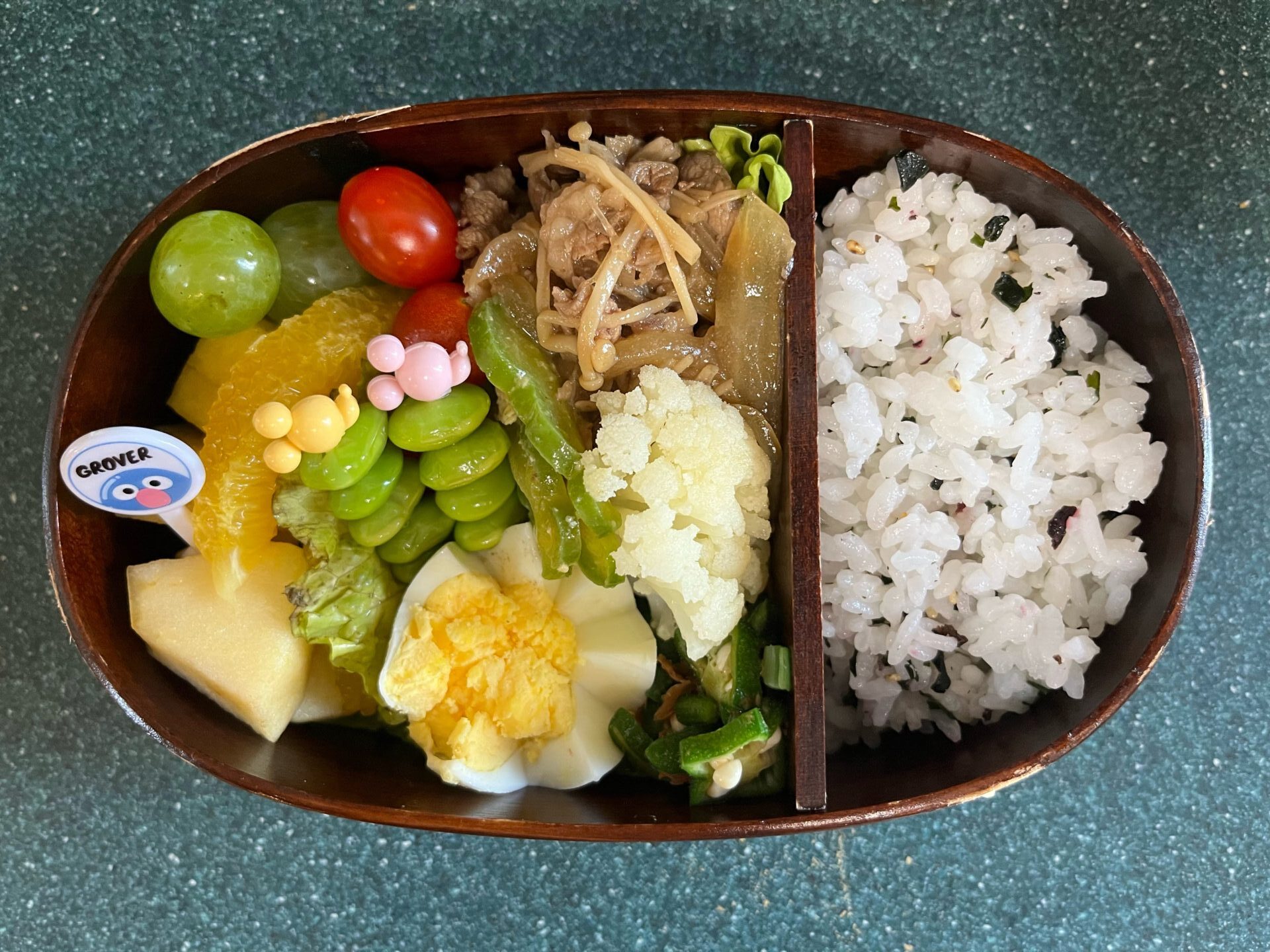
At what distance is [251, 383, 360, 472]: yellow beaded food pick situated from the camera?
1415 millimetres

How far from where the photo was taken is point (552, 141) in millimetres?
1572

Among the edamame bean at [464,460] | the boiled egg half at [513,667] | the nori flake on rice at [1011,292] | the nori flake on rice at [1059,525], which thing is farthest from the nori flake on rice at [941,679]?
the edamame bean at [464,460]

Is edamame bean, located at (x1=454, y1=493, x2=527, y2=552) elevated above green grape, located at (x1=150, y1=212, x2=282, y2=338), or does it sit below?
below

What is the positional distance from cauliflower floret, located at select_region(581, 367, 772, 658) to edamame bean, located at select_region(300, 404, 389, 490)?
35 centimetres

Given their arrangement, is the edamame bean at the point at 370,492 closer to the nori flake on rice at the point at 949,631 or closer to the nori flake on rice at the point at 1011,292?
the nori flake on rice at the point at 949,631

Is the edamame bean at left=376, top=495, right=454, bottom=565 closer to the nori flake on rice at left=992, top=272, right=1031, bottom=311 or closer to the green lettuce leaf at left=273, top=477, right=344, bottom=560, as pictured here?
the green lettuce leaf at left=273, top=477, right=344, bottom=560

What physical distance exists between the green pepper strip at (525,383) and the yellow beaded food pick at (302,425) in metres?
0.23

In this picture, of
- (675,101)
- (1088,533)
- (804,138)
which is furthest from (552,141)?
(1088,533)

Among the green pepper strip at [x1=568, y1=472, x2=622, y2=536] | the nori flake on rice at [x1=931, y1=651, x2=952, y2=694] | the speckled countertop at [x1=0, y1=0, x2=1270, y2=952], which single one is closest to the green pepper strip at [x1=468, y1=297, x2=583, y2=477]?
the green pepper strip at [x1=568, y1=472, x2=622, y2=536]

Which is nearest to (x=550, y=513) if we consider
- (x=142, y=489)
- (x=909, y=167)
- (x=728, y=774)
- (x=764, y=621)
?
(x=764, y=621)

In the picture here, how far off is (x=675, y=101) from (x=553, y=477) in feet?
2.21

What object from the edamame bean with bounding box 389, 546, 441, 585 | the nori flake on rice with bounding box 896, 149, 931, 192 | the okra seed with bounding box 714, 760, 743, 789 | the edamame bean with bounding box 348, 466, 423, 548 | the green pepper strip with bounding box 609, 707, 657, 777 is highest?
the nori flake on rice with bounding box 896, 149, 931, 192

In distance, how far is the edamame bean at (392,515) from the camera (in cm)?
155

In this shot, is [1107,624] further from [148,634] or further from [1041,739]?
[148,634]
